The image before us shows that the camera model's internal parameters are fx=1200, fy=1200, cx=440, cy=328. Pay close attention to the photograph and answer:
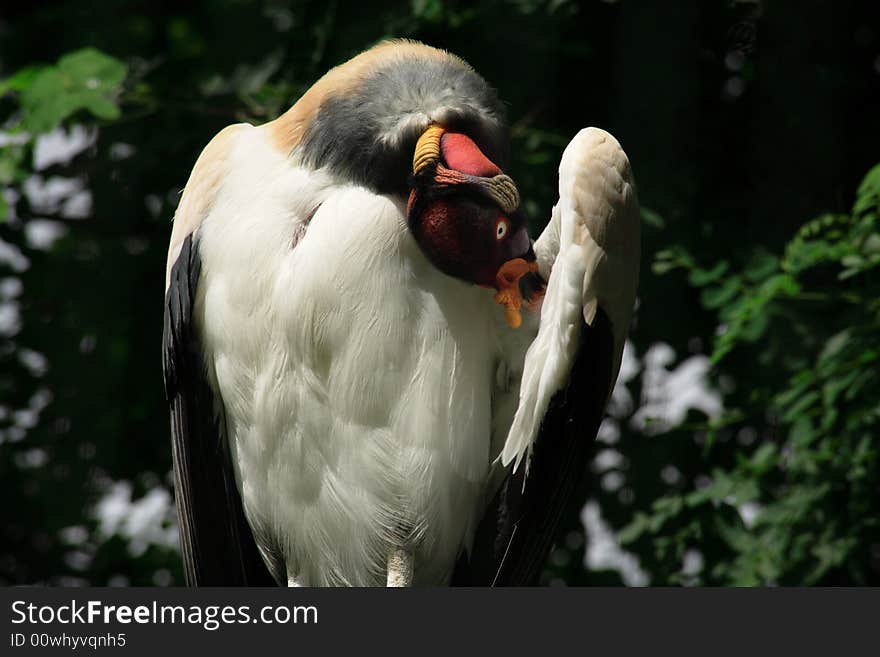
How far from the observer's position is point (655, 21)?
10.2 feet

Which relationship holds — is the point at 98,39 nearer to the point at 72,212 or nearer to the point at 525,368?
the point at 72,212

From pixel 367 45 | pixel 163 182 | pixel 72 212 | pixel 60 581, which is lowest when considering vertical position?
pixel 60 581

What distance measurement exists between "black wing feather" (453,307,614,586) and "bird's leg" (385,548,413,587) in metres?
0.14

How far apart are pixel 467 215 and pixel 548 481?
21.5 inches

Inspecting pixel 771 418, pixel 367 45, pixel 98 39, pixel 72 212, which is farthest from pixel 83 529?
pixel 771 418

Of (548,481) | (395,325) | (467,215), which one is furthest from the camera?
(548,481)

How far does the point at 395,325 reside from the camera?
6.59 feet

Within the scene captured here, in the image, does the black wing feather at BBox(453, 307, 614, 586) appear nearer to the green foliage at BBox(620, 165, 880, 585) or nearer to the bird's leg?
the bird's leg

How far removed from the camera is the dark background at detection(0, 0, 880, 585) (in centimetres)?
277

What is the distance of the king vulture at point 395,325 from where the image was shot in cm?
197

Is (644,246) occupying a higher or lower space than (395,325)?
lower

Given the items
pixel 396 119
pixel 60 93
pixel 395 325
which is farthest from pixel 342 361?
pixel 60 93

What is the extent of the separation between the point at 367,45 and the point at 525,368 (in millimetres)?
1224

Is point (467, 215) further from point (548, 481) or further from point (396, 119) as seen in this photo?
point (548, 481)
